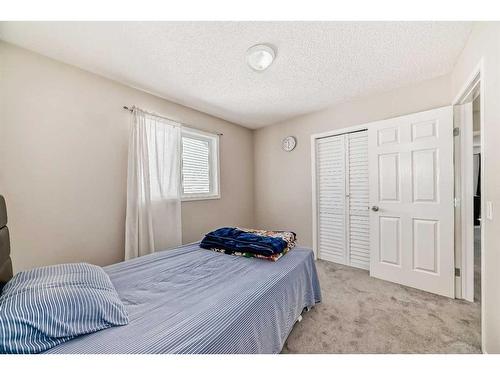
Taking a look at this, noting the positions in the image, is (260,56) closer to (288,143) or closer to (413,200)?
(288,143)

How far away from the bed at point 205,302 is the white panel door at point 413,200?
1178 mm

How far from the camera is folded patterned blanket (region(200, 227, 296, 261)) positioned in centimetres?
166

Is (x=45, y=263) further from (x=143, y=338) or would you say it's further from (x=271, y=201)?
(x=271, y=201)

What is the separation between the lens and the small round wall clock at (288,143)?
10.6ft

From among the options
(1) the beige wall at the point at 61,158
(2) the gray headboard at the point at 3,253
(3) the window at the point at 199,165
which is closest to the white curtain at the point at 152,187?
(1) the beige wall at the point at 61,158

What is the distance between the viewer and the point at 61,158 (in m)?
1.71

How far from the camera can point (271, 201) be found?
3547mm

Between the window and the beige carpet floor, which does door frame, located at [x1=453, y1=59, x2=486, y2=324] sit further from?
the window

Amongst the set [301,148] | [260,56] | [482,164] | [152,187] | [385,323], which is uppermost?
[260,56]

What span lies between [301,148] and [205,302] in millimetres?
2689

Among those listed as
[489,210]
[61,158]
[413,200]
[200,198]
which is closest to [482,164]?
[489,210]

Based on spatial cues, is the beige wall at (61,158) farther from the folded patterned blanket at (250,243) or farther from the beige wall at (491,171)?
the beige wall at (491,171)

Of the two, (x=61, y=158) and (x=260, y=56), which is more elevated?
(x=260, y=56)

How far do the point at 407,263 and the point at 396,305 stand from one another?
1.90ft
